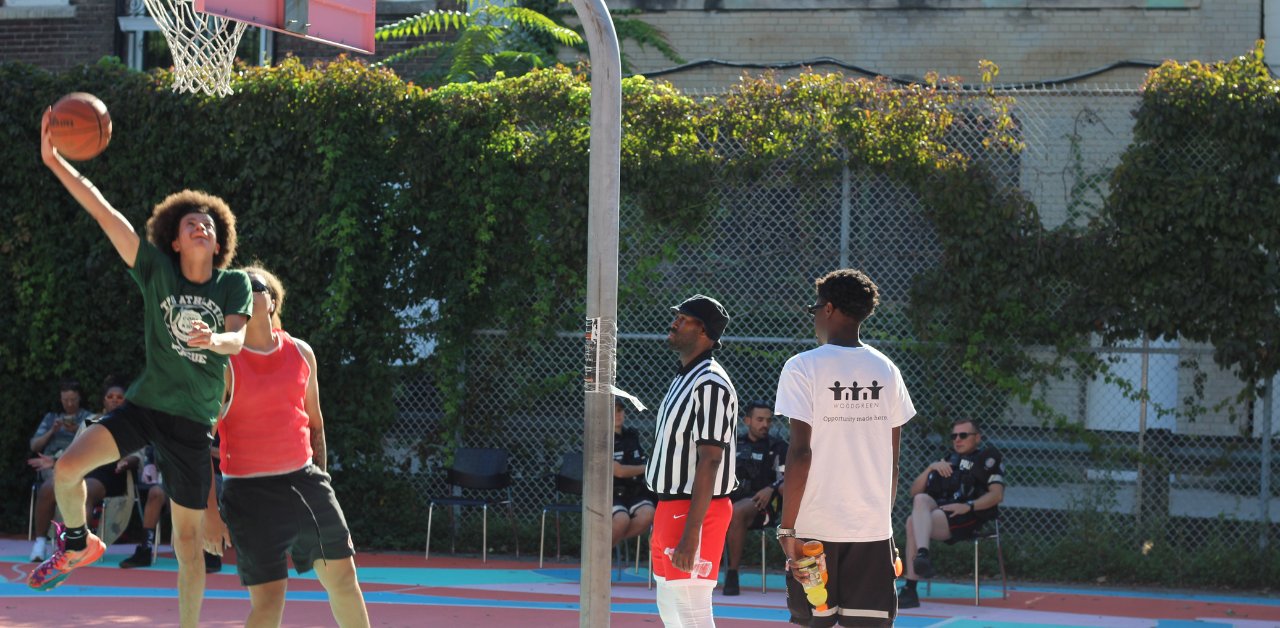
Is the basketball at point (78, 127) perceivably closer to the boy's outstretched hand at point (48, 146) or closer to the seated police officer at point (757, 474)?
the boy's outstretched hand at point (48, 146)

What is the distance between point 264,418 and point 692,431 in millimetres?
1920

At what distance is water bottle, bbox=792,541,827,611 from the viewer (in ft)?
15.1

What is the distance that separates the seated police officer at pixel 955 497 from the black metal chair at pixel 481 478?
349cm

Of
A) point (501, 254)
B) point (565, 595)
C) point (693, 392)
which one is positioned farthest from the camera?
point (501, 254)

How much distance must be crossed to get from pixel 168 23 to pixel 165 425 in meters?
3.47

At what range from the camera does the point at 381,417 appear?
10086 mm

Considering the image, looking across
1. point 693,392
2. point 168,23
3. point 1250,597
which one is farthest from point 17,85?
point 1250,597

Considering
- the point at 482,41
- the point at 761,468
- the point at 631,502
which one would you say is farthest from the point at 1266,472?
the point at 482,41

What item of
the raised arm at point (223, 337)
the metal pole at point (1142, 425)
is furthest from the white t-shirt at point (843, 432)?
the metal pole at point (1142, 425)

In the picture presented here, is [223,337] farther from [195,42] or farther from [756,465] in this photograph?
[756,465]

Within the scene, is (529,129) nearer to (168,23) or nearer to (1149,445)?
(168,23)

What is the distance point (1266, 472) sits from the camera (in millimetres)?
8672

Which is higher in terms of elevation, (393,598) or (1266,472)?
(1266,472)

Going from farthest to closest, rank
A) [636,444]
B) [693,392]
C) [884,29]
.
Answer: [884,29] < [636,444] < [693,392]
